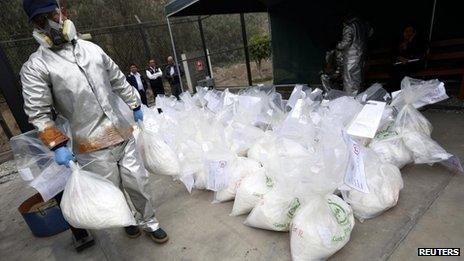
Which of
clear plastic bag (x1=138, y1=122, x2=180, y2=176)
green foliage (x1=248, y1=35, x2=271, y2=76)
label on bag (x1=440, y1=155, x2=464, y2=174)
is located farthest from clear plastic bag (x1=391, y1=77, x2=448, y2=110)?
green foliage (x1=248, y1=35, x2=271, y2=76)

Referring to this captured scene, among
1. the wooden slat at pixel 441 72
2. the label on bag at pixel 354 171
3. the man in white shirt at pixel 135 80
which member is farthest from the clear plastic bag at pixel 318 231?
the man in white shirt at pixel 135 80

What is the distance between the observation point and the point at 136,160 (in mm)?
2178

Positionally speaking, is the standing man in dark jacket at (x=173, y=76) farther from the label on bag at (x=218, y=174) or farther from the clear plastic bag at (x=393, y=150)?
the clear plastic bag at (x=393, y=150)

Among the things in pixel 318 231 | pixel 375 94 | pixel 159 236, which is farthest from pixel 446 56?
pixel 159 236

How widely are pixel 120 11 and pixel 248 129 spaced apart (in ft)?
30.4

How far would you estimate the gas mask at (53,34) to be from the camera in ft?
5.93

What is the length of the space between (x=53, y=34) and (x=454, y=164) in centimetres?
304

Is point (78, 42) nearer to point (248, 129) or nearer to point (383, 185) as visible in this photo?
point (248, 129)

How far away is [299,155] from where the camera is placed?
74.9 inches

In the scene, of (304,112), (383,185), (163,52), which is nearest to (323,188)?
(383,185)

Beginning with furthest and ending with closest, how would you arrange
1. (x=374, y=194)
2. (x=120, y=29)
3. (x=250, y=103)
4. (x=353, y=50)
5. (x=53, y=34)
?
(x=120, y=29)
(x=353, y=50)
(x=250, y=103)
(x=374, y=194)
(x=53, y=34)

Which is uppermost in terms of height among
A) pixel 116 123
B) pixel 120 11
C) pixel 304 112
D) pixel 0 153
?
pixel 120 11

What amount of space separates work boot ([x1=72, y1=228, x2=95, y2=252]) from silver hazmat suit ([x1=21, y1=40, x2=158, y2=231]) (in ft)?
1.72

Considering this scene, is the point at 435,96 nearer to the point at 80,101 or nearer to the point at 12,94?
the point at 80,101
